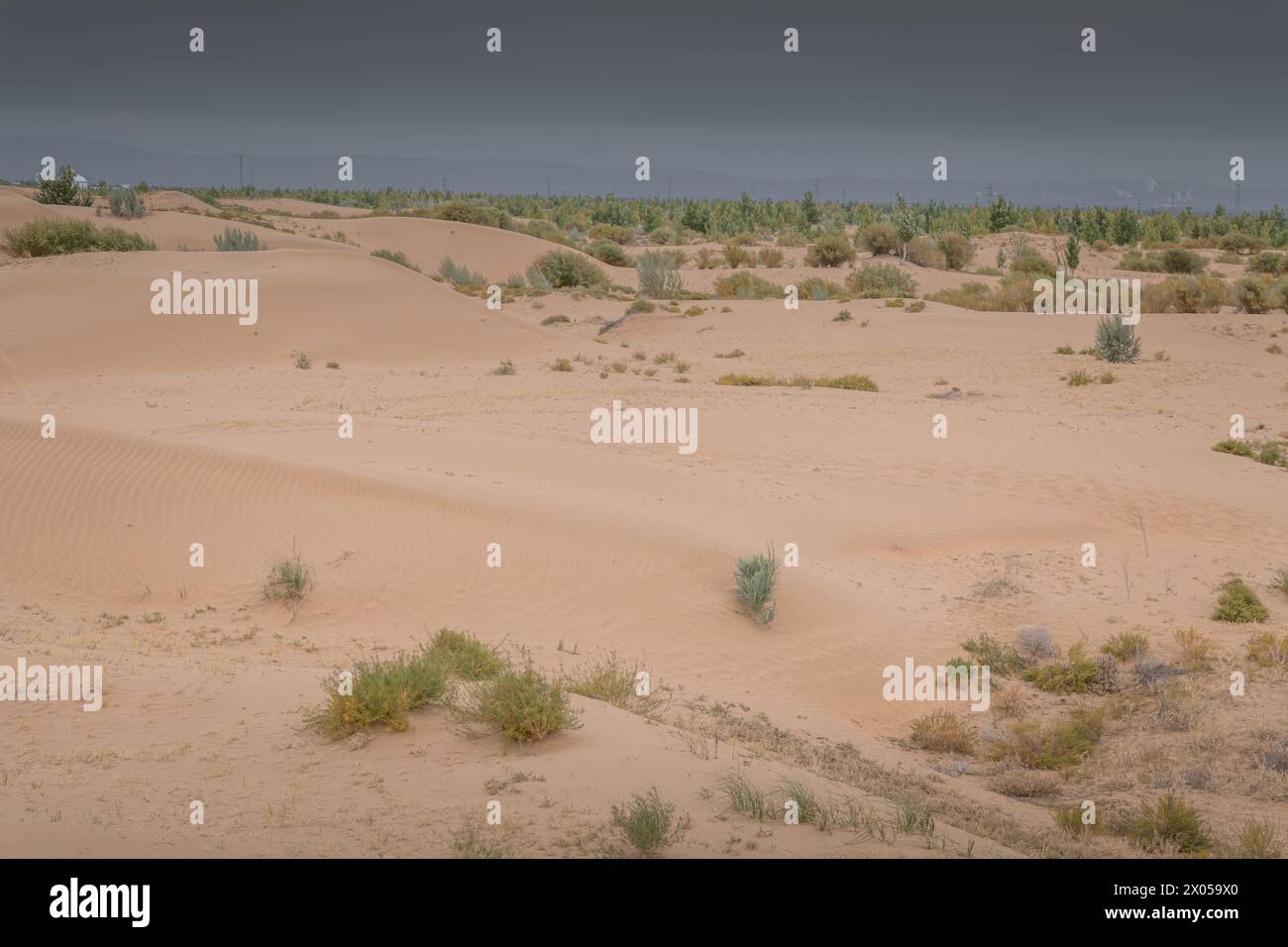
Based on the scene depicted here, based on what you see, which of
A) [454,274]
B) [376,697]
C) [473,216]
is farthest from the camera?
[473,216]

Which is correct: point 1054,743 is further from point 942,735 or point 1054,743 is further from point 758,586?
point 758,586

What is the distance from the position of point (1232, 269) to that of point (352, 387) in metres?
36.5

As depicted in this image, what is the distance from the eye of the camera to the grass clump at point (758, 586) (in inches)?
427

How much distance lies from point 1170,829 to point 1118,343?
20.1 meters

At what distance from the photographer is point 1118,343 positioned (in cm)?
2461

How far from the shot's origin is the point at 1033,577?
12.6 meters

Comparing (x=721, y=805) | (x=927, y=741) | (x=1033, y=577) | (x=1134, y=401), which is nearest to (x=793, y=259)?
(x=1134, y=401)

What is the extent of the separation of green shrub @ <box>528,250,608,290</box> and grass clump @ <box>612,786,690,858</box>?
35.3 metres

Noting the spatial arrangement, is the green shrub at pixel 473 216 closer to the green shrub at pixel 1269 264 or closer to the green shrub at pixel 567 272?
the green shrub at pixel 567 272

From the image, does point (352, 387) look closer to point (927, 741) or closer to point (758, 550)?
point (758, 550)

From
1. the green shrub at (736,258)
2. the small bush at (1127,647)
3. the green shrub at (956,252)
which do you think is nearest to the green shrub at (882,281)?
the green shrub at (956,252)

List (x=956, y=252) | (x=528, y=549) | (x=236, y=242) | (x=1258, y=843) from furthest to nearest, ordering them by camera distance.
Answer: (x=956, y=252), (x=236, y=242), (x=528, y=549), (x=1258, y=843)

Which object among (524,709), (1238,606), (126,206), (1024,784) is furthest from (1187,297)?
(126,206)

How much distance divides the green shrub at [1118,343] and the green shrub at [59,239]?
2661 cm
